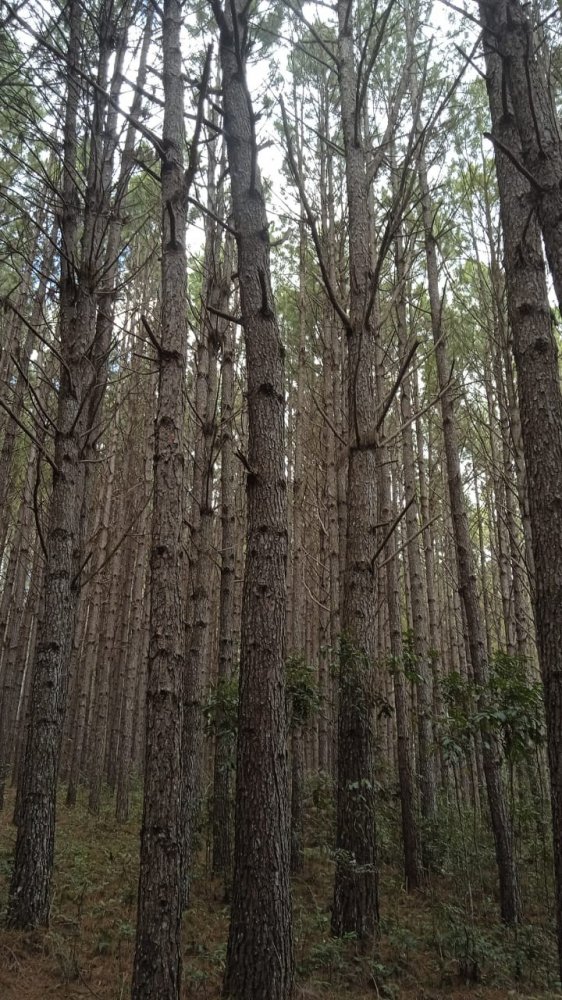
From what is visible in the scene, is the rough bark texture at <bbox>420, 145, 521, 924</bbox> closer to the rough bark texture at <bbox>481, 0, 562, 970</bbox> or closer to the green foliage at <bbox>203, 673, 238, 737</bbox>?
the rough bark texture at <bbox>481, 0, 562, 970</bbox>

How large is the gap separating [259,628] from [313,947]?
2.69 metres

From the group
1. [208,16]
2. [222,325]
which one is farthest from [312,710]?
[208,16]

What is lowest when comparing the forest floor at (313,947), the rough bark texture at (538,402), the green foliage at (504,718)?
the forest floor at (313,947)

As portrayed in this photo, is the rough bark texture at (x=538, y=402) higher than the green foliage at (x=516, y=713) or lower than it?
higher

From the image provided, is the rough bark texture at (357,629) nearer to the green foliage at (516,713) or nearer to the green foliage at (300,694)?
the green foliage at (516,713)

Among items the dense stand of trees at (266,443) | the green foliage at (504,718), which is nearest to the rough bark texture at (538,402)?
the dense stand of trees at (266,443)

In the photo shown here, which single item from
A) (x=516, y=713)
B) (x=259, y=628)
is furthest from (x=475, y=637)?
(x=259, y=628)

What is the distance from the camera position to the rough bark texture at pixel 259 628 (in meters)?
2.76

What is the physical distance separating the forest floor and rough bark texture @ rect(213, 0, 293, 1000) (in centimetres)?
129

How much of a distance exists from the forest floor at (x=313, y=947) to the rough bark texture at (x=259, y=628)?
129 centimetres

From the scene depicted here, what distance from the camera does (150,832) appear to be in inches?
114

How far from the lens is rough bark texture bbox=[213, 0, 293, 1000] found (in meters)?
2.76

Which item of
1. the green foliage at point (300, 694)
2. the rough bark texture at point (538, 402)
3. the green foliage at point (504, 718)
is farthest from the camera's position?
the green foliage at point (300, 694)

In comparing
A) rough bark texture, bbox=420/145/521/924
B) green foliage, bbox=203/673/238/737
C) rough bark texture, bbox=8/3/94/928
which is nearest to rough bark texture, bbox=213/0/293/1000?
rough bark texture, bbox=8/3/94/928
